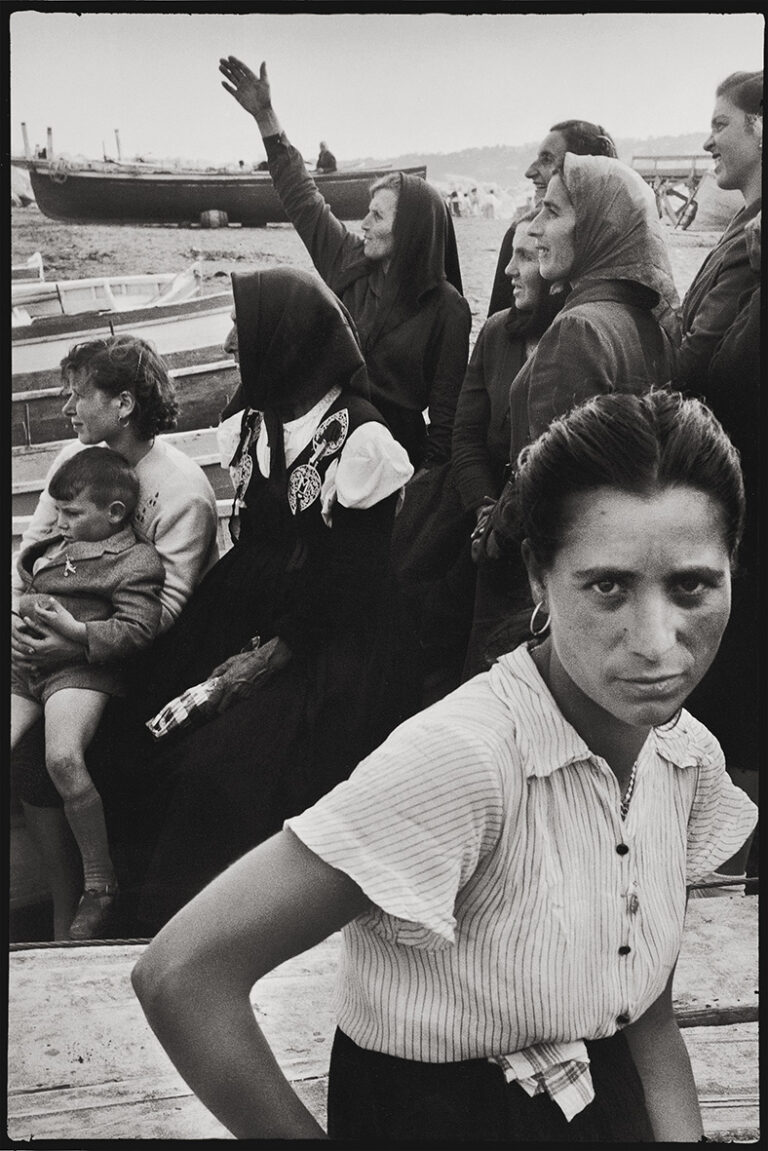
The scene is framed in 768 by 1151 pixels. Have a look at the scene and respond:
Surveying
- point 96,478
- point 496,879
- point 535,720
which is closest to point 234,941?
point 496,879

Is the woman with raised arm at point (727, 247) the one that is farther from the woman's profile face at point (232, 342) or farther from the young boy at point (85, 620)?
the young boy at point (85, 620)

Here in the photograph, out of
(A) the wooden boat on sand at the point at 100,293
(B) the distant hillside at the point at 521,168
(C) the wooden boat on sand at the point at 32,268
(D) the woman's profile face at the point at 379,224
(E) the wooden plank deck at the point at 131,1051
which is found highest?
(B) the distant hillside at the point at 521,168

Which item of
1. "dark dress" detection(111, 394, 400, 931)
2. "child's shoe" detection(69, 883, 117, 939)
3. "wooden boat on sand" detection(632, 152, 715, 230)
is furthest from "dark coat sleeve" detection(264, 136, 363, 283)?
"child's shoe" detection(69, 883, 117, 939)

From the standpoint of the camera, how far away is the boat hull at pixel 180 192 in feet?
9.21

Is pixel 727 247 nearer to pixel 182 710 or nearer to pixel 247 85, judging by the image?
pixel 247 85

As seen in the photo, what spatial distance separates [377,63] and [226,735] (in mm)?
1523

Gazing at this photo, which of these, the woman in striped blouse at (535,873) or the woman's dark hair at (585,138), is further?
the woman's dark hair at (585,138)

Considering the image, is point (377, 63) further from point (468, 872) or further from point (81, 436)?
point (468, 872)

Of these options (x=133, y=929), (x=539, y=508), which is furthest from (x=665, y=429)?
(x=133, y=929)

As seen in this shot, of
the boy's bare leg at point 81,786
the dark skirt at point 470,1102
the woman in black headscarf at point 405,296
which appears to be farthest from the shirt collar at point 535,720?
the boy's bare leg at point 81,786

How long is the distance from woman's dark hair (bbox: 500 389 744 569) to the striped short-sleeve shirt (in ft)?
0.87

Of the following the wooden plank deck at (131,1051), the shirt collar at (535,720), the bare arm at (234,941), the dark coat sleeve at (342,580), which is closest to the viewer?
the bare arm at (234,941)

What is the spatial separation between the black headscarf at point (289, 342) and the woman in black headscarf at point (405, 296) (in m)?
0.06

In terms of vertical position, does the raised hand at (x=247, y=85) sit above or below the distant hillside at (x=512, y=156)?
above
